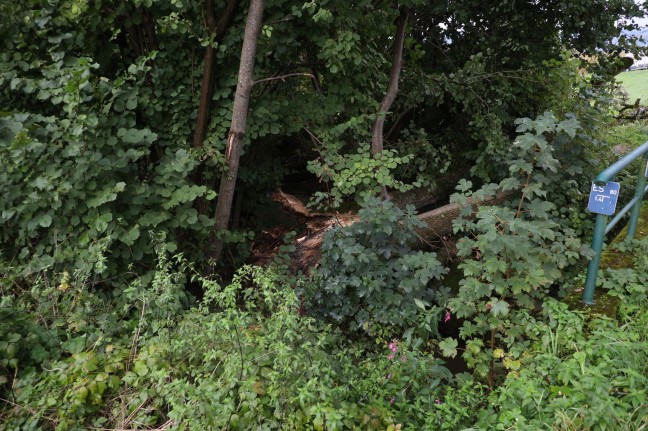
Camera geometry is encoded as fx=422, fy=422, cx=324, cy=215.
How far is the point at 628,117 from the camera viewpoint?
29.7 feet

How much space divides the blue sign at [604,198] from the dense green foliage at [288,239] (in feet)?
1.13

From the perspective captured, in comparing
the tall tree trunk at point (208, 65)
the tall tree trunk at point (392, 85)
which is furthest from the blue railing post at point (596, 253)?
the tall tree trunk at point (208, 65)

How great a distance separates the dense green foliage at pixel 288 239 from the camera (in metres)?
2.23

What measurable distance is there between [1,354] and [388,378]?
7.49ft

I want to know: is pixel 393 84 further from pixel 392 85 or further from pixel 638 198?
pixel 638 198

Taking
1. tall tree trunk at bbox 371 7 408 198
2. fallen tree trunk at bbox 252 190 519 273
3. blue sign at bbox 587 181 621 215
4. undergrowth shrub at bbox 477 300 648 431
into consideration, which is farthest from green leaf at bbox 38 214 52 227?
blue sign at bbox 587 181 621 215

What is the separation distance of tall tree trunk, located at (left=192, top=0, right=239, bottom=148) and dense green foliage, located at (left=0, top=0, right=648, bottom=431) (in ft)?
0.05

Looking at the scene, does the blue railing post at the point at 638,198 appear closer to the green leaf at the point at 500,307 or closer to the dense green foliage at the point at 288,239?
the dense green foliage at the point at 288,239

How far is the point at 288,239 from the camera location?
14.9 feet

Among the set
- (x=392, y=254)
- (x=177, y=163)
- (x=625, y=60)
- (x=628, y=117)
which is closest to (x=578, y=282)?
(x=392, y=254)

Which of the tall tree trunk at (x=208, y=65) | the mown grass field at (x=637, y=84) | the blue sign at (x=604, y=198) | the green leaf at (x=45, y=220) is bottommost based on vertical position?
the green leaf at (x=45, y=220)

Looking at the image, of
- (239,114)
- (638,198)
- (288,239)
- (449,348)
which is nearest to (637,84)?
(638,198)

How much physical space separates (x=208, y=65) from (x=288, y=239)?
1.90m

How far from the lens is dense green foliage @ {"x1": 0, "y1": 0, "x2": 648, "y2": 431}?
223 cm
